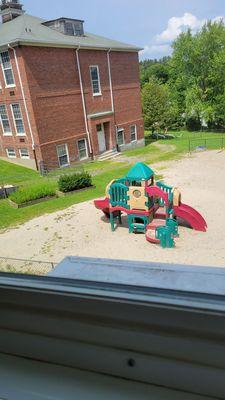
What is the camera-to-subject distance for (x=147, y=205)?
6379 mm

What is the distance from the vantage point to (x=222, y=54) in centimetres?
380

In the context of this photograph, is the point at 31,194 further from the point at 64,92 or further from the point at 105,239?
the point at 64,92

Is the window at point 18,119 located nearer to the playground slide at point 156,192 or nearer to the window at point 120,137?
the window at point 120,137

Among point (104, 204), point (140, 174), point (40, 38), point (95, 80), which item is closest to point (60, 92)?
point (95, 80)

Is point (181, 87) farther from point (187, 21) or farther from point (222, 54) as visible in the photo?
point (187, 21)

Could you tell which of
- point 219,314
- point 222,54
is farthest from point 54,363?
point 222,54

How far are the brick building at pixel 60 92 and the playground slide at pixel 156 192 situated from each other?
6081mm

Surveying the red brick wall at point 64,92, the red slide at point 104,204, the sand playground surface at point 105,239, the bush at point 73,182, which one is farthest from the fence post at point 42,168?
the red slide at point 104,204

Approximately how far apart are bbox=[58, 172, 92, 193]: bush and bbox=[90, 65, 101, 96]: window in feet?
21.2

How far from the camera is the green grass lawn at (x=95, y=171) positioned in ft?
25.4

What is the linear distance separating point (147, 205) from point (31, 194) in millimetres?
3427

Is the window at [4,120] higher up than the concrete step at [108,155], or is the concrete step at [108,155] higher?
the window at [4,120]

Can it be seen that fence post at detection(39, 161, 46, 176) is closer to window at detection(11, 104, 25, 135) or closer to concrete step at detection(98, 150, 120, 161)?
window at detection(11, 104, 25, 135)

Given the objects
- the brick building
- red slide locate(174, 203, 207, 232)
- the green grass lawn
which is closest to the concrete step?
the brick building
